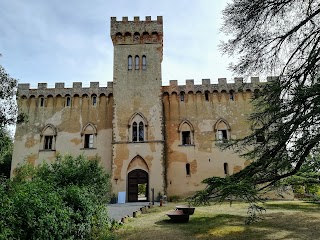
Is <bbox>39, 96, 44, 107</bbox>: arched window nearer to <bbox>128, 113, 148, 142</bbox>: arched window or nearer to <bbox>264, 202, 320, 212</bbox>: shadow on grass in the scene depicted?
<bbox>128, 113, 148, 142</bbox>: arched window

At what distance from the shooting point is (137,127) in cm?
2348

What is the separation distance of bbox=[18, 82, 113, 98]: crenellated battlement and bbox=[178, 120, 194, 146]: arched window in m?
6.69

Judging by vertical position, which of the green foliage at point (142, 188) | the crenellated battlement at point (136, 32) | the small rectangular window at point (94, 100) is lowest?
the green foliage at point (142, 188)

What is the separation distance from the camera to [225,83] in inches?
1002

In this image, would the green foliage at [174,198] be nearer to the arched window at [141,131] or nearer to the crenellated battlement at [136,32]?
the arched window at [141,131]

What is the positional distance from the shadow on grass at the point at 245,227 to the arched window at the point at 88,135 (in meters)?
13.4

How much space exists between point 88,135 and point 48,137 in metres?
3.42

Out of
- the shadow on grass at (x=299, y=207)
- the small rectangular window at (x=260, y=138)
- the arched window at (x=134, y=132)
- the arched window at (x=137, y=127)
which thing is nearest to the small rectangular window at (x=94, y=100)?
A: the arched window at (x=137, y=127)

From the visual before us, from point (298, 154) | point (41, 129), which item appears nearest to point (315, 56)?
point (298, 154)

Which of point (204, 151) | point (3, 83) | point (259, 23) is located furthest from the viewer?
point (204, 151)

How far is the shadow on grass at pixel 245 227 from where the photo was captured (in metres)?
9.66

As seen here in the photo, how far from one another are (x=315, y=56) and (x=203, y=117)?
58.5ft

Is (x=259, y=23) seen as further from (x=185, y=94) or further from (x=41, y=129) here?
(x=41, y=129)

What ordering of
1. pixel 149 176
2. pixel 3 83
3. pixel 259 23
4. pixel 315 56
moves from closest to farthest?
1. pixel 315 56
2. pixel 259 23
3. pixel 3 83
4. pixel 149 176
